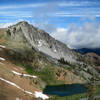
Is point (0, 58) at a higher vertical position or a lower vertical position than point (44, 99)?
higher

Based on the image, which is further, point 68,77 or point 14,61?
point 68,77

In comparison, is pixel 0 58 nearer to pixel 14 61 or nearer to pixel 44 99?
pixel 14 61

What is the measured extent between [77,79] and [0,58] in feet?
217

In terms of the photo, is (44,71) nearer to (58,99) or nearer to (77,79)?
(77,79)

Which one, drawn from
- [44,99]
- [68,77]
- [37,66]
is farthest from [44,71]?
[44,99]

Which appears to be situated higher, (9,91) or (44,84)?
(9,91)

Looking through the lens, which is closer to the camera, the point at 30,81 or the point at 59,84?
the point at 30,81

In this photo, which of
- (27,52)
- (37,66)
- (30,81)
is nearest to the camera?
(30,81)

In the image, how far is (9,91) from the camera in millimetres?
92062

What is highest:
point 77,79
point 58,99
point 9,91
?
point 9,91

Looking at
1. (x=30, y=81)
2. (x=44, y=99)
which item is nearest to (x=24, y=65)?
(x=30, y=81)

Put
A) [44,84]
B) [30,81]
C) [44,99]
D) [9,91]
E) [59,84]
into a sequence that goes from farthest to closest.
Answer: [59,84] < [44,84] < [30,81] < [44,99] < [9,91]

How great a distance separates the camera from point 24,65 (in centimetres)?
16488

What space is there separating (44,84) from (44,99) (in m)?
40.6
